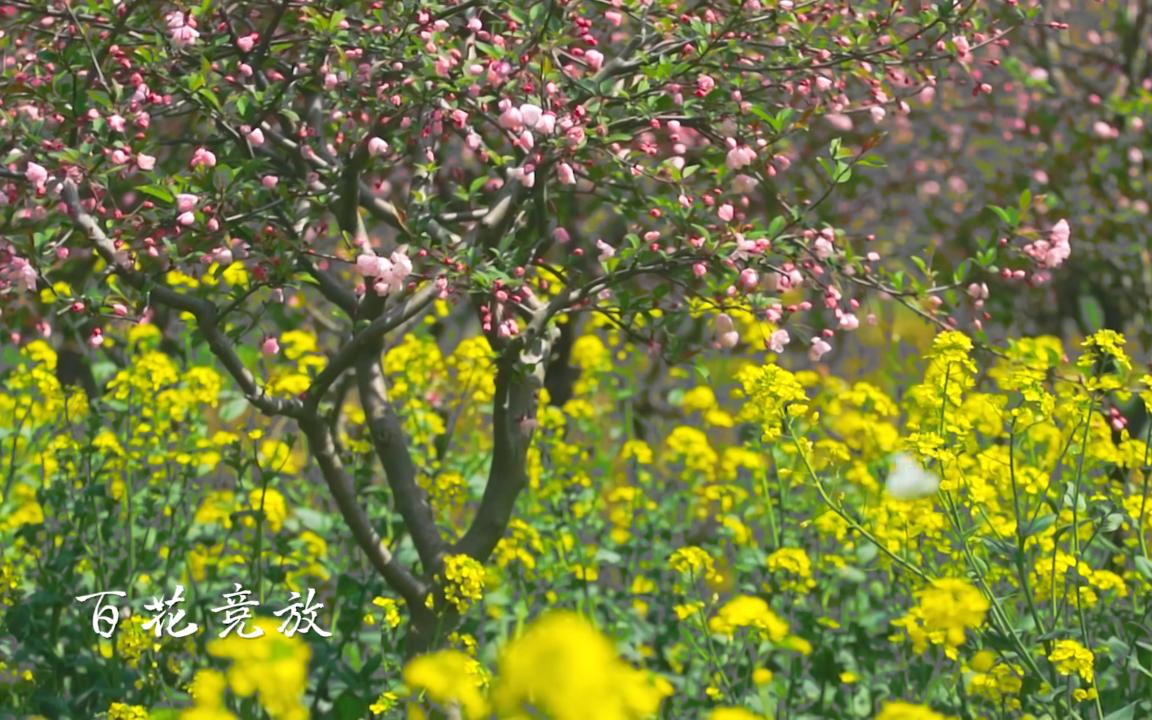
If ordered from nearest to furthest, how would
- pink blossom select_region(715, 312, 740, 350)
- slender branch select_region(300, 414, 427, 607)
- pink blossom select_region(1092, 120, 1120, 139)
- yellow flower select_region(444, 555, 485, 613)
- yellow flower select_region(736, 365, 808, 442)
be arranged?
yellow flower select_region(736, 365, 808, 442) < yellow flower select_region(444, 555, 485, 613) < pink blossom select_region(715, 312, 740, 350) < slender branch select_region(300, 414, 427, 607) < pink blossom select_region(1092, 120, 1120, 139)

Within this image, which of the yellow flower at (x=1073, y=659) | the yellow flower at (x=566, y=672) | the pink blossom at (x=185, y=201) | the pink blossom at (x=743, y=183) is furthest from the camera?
the pink blossom at (x=743, y=183)

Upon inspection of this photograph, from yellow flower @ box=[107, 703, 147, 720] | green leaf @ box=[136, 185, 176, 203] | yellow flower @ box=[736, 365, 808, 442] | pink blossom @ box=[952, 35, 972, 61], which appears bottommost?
yellow flower @ box=[107, 703, 147, 720]

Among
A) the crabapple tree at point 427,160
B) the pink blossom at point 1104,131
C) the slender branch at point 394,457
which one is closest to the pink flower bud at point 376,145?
the crabapple tree at point 427,160

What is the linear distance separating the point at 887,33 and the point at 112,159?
2.22 m

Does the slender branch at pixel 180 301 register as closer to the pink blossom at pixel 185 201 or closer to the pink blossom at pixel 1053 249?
the pink blossom at pixel 185 201

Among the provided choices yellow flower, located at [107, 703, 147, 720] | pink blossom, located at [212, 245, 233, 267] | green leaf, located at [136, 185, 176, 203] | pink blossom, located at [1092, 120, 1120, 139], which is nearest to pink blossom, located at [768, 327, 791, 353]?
pink blossom, located at [212, 245, 233, 267]

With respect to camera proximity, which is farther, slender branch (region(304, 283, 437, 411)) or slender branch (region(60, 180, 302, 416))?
slender branch (region(304, 283, 437, 411))

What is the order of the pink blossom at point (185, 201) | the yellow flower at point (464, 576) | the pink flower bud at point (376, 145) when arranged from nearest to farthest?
the pink blossom at point (185, 201) < the yellow flower at point (464, 576) < the pink flower bud at point (376, 145)

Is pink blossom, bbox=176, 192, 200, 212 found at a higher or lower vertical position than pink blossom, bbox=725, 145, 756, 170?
lower

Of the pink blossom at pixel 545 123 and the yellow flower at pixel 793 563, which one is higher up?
the pink blossom at pixel 545 123

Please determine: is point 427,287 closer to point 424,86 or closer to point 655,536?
point 424,86

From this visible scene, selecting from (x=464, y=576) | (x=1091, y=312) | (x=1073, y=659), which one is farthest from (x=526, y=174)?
(x=1091, y=312)

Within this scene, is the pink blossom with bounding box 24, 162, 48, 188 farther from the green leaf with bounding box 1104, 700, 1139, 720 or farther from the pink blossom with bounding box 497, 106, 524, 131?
the green leaf with bounding box 1104, 700, 1139, 720

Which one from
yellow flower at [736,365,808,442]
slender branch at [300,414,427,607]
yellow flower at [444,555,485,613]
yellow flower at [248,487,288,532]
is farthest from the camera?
yellow flower at [248,487,288,532]
